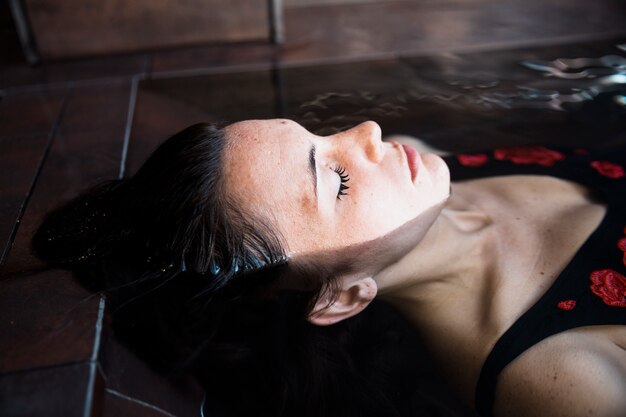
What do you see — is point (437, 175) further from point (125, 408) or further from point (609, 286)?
point (125, 408)

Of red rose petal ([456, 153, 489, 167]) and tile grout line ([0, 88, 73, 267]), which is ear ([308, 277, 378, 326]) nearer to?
red rose petal ([456, 153, 489, 167])

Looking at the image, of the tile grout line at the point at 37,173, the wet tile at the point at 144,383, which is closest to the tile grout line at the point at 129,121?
the tile grout line at the point at 37,173

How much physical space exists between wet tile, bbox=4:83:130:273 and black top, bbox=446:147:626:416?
1032 mm

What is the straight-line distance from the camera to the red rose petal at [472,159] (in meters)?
1.78

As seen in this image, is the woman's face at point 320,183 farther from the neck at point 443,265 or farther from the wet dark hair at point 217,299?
the neck at point 443,265

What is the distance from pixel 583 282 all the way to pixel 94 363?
1035 mm

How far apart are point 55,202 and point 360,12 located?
2079 millimetres

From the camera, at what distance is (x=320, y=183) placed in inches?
47.3

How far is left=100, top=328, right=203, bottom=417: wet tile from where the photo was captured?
3.54 feet

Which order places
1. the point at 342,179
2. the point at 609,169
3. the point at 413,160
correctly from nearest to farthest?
1. the point at 342,179
2. the point at 413,160
3. the point at 609,169

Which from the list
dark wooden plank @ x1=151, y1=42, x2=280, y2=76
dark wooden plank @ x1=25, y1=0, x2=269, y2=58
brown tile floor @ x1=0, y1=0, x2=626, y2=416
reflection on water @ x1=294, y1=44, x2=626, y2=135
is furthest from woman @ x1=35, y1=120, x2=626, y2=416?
dark wooden plank @ x1=25, y1=0, x2=269, y2=58

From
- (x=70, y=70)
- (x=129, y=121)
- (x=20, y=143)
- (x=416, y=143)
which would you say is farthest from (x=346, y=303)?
(x=70, y=70)

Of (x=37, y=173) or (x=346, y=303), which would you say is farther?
(x=37, y=173)

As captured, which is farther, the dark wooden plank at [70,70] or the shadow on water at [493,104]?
the dark wooden plank at [70,70]
